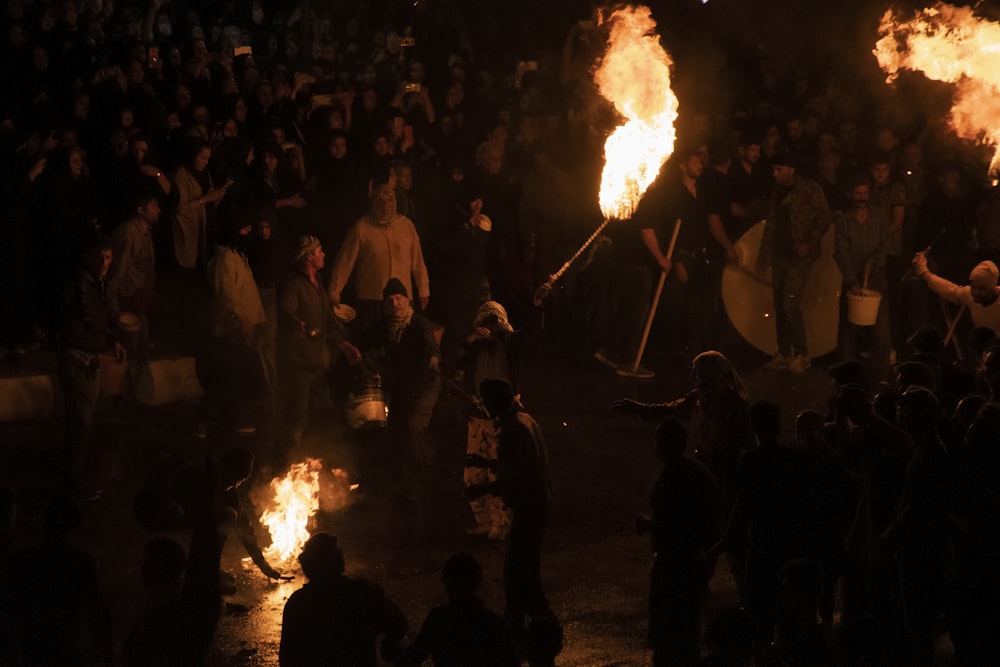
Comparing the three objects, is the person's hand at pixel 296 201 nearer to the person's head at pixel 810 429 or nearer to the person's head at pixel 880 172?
the person's head at pixel 880 172

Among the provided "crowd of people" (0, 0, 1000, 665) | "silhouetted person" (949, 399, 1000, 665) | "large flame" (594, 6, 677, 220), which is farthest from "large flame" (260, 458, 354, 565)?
"large flame" (594, 6, 677, 220)

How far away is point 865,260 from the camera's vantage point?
48.8ft

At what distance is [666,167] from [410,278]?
320cm

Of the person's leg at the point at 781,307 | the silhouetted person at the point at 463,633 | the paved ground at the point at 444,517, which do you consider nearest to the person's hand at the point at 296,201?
the paved ground at the point at 444,517

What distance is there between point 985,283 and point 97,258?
7139mm

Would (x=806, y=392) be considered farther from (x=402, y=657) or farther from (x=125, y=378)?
(x=402, y=657)

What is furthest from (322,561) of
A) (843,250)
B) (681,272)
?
(843,250)

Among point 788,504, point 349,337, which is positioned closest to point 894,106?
point 349,337

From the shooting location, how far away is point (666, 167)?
1499cm

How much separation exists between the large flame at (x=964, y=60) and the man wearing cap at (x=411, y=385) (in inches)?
259

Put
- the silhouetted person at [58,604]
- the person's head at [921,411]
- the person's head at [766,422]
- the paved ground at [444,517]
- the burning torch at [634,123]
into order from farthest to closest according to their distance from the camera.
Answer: the burning torch at [634,123] < the paved ground at [444,517] < the person's head at [766,422] < the person's head at [921,411] < the silhouetted person at [58,604]

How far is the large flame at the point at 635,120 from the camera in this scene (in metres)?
A: 13.7

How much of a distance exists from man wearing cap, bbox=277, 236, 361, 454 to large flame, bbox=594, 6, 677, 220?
11.2 feet

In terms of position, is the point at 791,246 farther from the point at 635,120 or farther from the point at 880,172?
the point at 635,120
